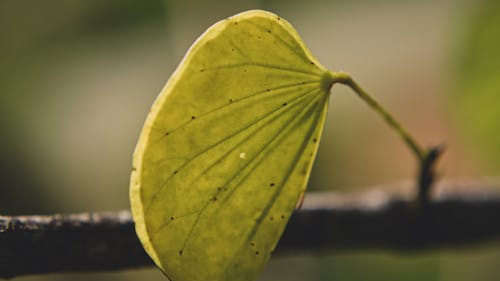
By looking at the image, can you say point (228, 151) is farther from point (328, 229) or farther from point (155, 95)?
point (155, 95)

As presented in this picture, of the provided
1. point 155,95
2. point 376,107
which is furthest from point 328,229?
point 155,95

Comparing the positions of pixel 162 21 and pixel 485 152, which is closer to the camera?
pixel 485 152

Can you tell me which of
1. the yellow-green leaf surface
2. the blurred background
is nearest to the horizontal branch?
the yellow-green leaf surface

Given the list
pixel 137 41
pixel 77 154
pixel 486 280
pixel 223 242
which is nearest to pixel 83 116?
pixel 77 154

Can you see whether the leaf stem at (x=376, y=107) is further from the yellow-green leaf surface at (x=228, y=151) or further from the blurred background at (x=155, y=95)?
the blurred background at (x=155, y=95)

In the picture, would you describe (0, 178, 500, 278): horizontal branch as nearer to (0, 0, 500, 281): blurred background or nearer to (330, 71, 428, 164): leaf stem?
(330, 71, 428, 164): leaf stem

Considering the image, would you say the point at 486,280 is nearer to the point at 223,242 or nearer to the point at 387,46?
the point at 223,242

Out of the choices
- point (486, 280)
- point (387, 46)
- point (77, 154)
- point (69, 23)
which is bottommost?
point (77, 154)
